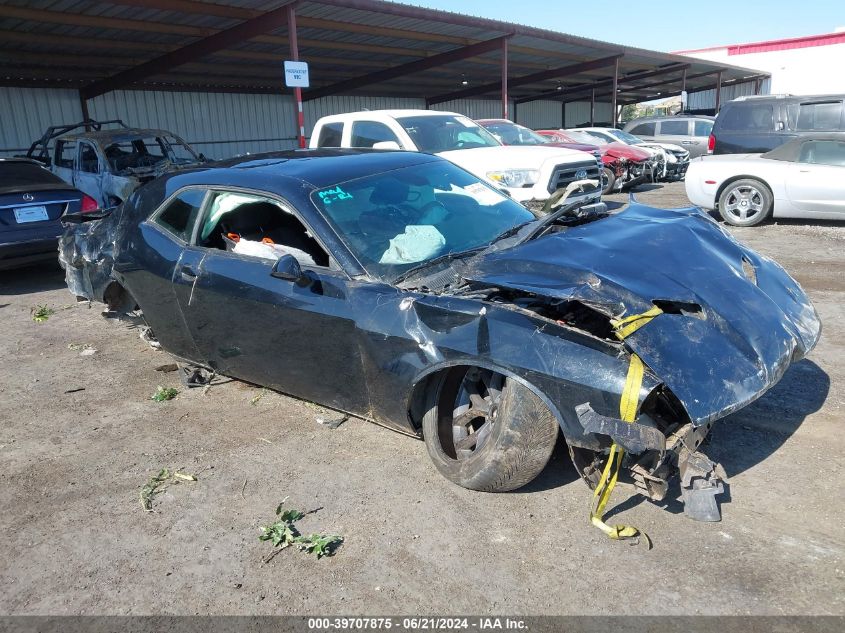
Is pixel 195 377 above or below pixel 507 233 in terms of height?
below

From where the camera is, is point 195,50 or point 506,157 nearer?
point 506,157

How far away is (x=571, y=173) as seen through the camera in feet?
30.9

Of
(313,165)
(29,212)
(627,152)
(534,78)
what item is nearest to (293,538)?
(313,165)

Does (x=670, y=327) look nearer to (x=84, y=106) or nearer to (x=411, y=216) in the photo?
(x=411, y=216)

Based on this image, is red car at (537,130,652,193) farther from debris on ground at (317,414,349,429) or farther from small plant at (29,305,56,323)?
debris on ground at (317,414,349,429)

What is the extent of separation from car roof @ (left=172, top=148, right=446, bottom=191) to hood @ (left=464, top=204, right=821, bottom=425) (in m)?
1.18

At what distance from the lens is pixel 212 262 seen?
394 cm

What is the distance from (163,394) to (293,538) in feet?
6.75

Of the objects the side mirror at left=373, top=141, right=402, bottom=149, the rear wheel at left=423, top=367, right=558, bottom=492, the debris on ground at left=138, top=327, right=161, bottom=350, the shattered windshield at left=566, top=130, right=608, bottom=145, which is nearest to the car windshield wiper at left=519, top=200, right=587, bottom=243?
the rear wheel at left=423, top=367, right=558, bottom=492

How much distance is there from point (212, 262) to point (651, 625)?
9.86 feet

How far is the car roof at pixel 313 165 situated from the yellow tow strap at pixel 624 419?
77.1 inches

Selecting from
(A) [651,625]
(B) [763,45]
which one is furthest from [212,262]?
(B) [763,45]

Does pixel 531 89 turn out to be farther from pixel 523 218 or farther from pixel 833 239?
pixel 523 218

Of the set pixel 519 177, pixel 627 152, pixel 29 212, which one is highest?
pixel 627 152
